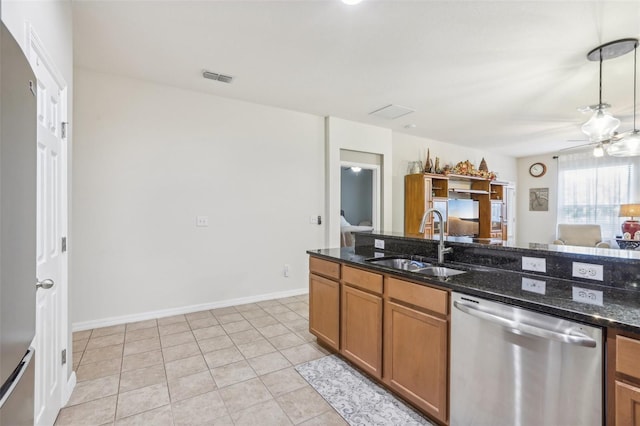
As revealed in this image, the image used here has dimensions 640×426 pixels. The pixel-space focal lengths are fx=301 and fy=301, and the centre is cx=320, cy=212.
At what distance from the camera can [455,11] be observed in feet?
7.13

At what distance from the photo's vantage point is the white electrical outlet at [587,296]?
1300mm

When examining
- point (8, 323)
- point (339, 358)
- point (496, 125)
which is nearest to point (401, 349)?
point (339, 358)

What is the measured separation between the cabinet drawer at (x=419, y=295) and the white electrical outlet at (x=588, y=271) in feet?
2.36

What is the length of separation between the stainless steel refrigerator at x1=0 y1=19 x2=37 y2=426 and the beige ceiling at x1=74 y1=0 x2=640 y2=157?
166 centimetres

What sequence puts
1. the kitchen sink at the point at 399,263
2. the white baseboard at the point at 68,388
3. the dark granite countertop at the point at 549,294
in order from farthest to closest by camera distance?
the kitchen sink at the point at 399,263
the white baseboard at the point at 68,388
the dark granite countertop at the point at 549,294

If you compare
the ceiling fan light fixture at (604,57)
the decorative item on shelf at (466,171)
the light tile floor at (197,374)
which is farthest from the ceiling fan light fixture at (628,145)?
the light tile floor at (197,374)

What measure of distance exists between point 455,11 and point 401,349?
237cm

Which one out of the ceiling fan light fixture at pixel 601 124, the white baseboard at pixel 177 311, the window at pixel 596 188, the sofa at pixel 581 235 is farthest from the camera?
the window at pixel 596 188

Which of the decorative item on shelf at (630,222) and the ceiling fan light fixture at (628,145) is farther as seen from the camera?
the decorative item on shelf at (630,222)

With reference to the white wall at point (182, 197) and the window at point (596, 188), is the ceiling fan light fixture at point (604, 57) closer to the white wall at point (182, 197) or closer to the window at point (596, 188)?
the white wall at point (182, 197)

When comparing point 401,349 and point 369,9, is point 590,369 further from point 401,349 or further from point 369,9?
point 369,9

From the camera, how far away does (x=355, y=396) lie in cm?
203

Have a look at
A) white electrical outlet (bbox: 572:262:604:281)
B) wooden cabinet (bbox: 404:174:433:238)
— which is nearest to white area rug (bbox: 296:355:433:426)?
white electrical outlet (bbox: 572:262:604:281)

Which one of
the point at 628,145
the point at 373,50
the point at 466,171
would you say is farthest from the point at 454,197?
the point at 373,50
